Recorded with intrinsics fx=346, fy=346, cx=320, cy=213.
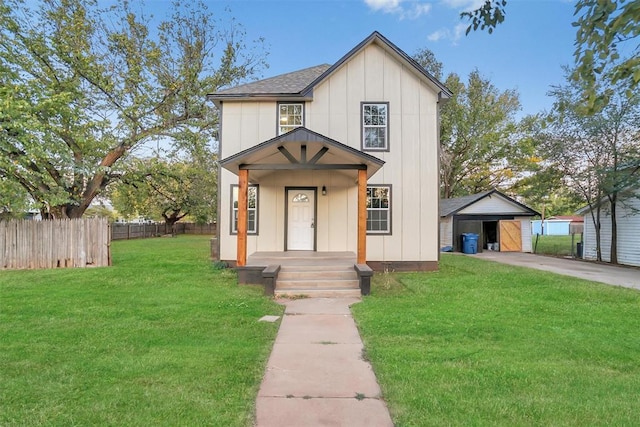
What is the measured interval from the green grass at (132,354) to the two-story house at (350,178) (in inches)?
147

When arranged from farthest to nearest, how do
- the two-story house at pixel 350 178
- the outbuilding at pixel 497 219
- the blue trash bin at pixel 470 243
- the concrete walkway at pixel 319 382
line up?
the outbuilding at pixel 497 219 < the blue trash bin at pixel 470 243 < the two-story house at pixel 350 178 < the concrete walkway at pixel 319 382

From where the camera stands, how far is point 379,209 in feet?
36.6

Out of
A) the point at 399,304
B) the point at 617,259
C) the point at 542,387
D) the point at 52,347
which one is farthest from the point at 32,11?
the point at 617,259

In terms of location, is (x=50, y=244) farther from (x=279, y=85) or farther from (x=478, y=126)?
(x=478, y=126)

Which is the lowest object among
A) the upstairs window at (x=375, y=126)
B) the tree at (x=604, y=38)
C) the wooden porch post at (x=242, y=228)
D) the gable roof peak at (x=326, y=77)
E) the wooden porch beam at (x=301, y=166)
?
the wooden porch post at (x=242, y=228)

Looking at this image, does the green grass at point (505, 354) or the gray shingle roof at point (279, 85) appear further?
the gray shingle roof at point (279, 85)

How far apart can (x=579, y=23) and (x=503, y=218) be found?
64.4ft

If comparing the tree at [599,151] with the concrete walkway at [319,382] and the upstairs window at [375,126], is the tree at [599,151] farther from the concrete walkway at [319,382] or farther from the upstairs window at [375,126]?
the concrete walkway at [319,382]

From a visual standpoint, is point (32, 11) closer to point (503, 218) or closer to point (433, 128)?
point (433, 128)

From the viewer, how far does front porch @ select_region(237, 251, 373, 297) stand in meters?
7.60

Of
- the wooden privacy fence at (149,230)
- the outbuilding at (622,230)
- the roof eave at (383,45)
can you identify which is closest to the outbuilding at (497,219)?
the outbuilding at (622,230)

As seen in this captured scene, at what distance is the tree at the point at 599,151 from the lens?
1309 centimetres

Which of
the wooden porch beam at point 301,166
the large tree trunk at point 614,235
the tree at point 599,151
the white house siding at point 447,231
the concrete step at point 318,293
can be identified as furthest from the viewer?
the white house siding at point 447,231

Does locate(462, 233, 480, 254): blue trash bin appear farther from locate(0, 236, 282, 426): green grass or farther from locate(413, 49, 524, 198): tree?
locate(0, 236, 282, 426): green grass
